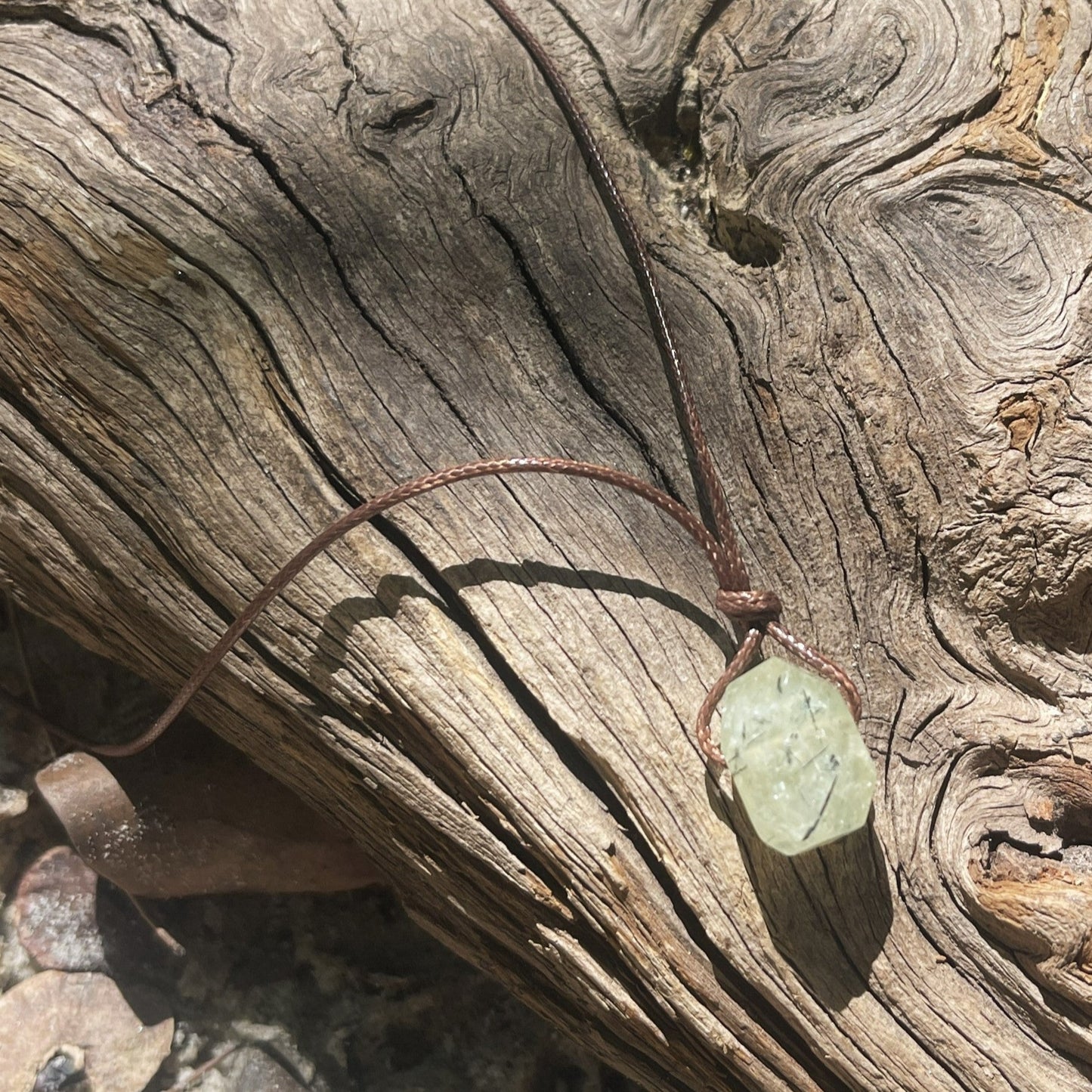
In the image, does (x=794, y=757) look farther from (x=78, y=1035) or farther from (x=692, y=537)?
(x=78, y=1035)

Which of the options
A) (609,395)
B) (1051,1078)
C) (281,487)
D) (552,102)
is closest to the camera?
(1051,1078)

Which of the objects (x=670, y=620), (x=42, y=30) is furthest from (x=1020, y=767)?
(x=42, y=30)

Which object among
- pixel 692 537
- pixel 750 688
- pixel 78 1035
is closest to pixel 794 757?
pixel 750 688

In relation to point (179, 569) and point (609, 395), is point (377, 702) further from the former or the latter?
point (609, 395)

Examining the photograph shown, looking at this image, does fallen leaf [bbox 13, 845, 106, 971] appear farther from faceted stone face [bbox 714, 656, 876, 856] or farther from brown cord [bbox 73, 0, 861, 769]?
faceted stone face [bbox 714, 656, 876, 856]

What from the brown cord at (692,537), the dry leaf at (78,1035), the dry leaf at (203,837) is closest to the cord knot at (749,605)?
Answer: the brown cord at (692,537)
